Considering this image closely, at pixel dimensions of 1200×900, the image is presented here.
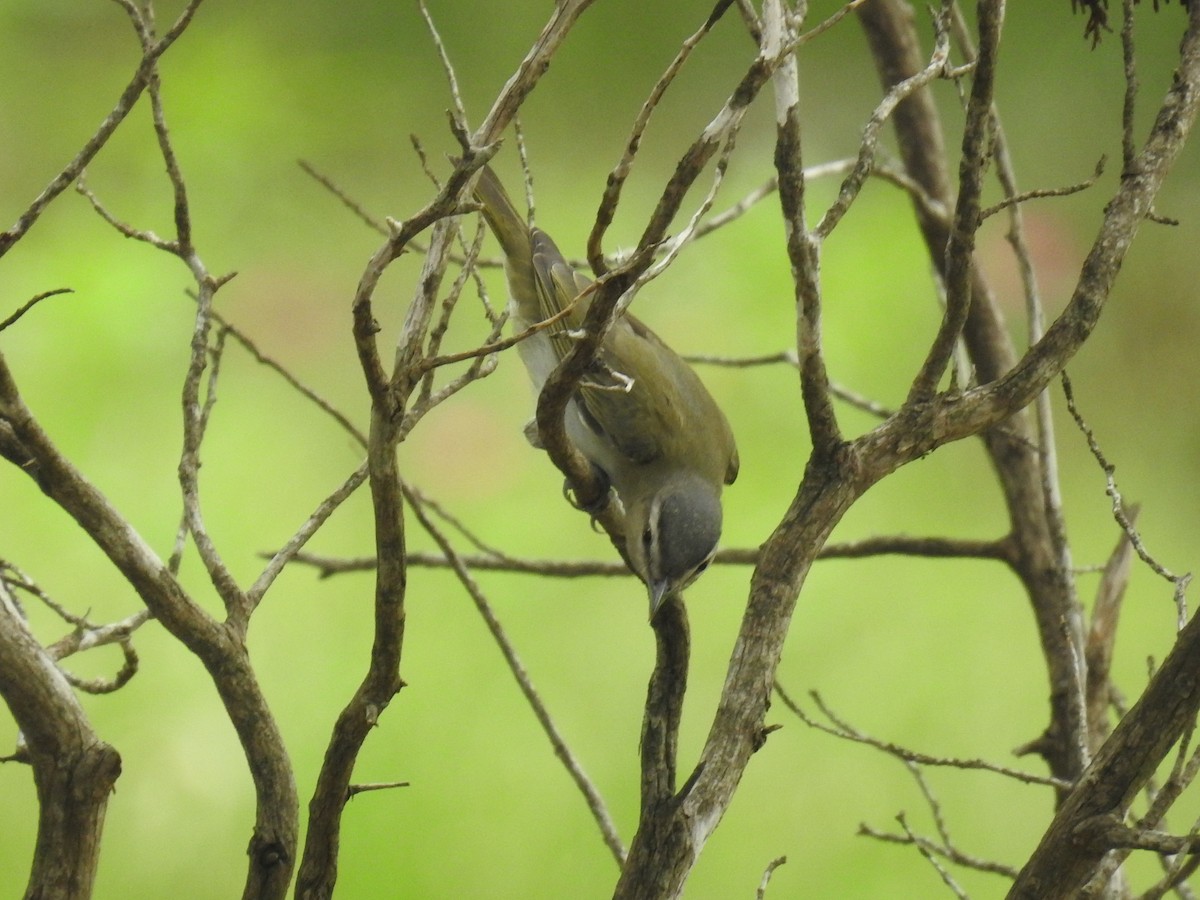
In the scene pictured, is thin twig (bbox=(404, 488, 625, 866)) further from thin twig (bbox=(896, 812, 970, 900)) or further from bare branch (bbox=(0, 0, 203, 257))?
bare branch (bbox=(0, 0, 203, 257))

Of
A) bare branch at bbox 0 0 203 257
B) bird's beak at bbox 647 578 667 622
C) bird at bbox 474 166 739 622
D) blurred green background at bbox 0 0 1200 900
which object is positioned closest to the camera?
bare branch at bbox 0 0 203 257

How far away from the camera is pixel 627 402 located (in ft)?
5.32

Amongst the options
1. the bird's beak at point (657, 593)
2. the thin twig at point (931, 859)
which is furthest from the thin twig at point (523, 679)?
the thin twig at point (931, 859)

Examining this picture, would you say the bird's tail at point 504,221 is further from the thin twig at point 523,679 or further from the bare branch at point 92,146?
the bare branch at point 92,146

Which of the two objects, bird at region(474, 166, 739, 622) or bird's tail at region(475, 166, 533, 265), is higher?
bird's tail at region(475, 166, 533, 265)

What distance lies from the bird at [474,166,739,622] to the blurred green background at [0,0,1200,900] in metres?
0.40

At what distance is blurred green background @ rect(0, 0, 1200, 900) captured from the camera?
6.08 ft

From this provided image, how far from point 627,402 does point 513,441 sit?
0.50m

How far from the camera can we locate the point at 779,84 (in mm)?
883

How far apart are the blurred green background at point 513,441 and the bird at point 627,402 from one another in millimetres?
397

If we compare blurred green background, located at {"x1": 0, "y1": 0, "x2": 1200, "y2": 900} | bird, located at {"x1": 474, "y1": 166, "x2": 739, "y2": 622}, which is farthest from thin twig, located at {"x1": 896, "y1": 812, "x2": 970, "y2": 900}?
blurred green background, located at {"x1": 0, "y1": 0, "x2": 1200, "y2": 900}

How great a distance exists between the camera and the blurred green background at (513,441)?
1854mm

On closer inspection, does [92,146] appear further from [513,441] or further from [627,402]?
[513,441]

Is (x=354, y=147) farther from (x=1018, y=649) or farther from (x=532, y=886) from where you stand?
(x=1018, y=649)
